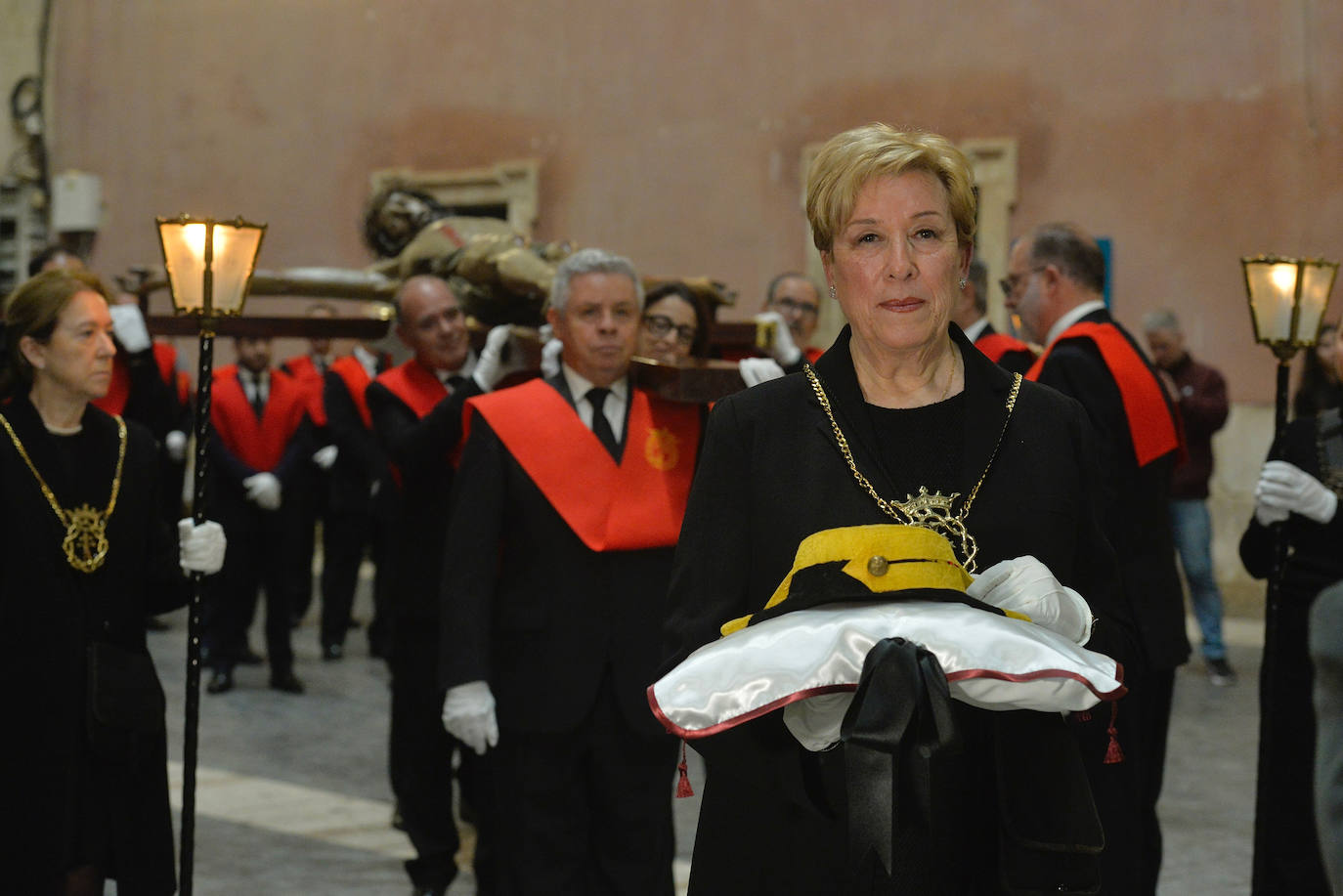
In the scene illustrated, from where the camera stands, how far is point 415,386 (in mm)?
6074

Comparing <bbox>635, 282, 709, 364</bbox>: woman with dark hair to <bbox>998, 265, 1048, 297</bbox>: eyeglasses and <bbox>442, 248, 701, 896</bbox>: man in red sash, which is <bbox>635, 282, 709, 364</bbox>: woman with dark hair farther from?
<bbox>442, 248, 701, 896</bbox>: man in red sash

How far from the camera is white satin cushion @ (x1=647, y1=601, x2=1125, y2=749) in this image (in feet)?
6.75

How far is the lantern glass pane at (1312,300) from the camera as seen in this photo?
4.93 metres

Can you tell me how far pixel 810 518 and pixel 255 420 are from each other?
7.92 meters

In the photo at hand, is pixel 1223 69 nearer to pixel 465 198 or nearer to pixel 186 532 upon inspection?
pixel 465 198

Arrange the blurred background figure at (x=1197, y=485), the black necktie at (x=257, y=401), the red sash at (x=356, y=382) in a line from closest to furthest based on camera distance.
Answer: the red sash at (x=356, y=382), the blurred background figure at (x=1197, y=485), the black necktie at (x=257, y=401)

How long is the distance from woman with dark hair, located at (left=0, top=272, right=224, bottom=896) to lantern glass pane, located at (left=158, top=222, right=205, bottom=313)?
23 centimetres

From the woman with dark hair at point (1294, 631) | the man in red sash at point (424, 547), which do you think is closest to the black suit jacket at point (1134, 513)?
the woman with dark hair at point (1294, 631)

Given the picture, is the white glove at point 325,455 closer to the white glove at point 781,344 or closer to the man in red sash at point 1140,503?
the white glove at point 781,344

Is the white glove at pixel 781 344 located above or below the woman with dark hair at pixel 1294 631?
above

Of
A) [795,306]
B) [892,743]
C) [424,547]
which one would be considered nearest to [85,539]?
[424,547]

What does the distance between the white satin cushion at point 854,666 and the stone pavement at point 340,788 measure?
242 centimetres

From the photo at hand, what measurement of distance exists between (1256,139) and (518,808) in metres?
9.02

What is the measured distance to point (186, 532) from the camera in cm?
441
